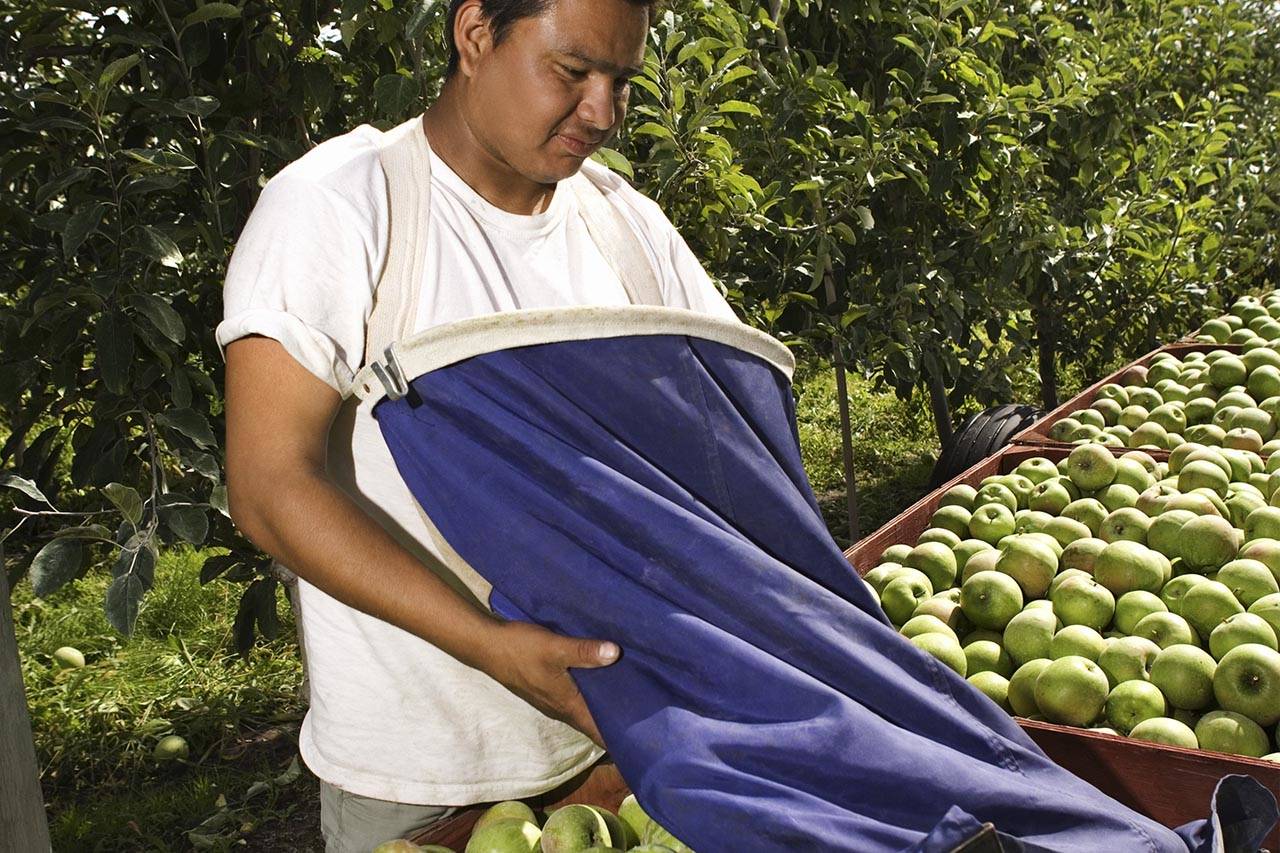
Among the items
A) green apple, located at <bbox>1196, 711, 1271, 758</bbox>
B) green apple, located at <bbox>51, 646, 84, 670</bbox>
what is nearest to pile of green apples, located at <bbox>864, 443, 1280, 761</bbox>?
green apple, located at <bbox>1196, 711, 1271, 758</bbox>

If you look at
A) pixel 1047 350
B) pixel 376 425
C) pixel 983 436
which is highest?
pixel 376 425

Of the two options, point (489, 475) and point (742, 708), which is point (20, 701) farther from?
point (742, 708)

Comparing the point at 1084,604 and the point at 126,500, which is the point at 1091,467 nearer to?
the point at 1084,604

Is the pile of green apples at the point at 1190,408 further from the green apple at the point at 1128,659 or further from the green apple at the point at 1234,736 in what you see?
the green apple at the point at 1234,736

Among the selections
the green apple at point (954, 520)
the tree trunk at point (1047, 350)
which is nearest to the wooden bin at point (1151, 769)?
the green apple at point (954, 520)

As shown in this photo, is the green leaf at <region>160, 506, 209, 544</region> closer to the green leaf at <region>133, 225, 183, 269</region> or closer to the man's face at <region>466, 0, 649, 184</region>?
the green leaf at <region>133, 225, 183, 269</region>

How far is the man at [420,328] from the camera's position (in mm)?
1207

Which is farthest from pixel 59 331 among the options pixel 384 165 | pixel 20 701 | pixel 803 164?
pixel 803 164

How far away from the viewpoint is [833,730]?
1.20m

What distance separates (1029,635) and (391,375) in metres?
1.45

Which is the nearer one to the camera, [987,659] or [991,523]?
[987,659]

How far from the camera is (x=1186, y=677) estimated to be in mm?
2016

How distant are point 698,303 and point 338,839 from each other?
867mm

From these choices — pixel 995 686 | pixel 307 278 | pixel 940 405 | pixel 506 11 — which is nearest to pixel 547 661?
pixel 307 278
